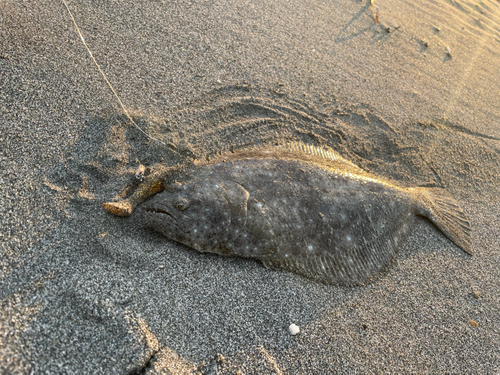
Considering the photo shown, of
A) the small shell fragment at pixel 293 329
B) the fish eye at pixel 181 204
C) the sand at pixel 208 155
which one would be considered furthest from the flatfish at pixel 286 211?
the small shell fragment at pixel 293 329

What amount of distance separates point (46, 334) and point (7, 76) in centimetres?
267

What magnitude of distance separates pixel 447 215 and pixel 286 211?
2174mm

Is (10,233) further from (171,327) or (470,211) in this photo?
(470,211)

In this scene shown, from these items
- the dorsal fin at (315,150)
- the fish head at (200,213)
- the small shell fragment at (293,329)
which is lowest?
the small shell fragment at (293,329)

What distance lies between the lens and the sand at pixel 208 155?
89.4 inches

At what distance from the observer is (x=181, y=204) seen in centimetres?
279

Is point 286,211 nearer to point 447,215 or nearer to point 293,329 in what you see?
point 293,329

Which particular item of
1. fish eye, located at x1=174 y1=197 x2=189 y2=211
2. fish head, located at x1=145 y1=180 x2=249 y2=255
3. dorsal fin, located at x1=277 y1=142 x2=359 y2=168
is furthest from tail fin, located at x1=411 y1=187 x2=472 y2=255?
fish eye, located at x1=174 y1=197 x2=189 y2=211

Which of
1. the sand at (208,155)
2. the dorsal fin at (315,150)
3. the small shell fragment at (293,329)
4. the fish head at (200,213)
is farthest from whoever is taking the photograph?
the dorsal fin at (315,150)

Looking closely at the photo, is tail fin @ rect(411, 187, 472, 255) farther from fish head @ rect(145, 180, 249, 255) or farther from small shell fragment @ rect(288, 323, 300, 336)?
fish head @ rect(145, 180, 249, 255)

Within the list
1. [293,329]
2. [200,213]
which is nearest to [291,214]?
[200,213]

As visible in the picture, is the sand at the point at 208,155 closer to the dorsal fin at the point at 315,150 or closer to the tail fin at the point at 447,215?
the tail fin at the point at 447,215

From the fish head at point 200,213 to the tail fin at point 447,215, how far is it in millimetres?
2282

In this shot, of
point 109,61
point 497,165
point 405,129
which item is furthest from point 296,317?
point 497,165
